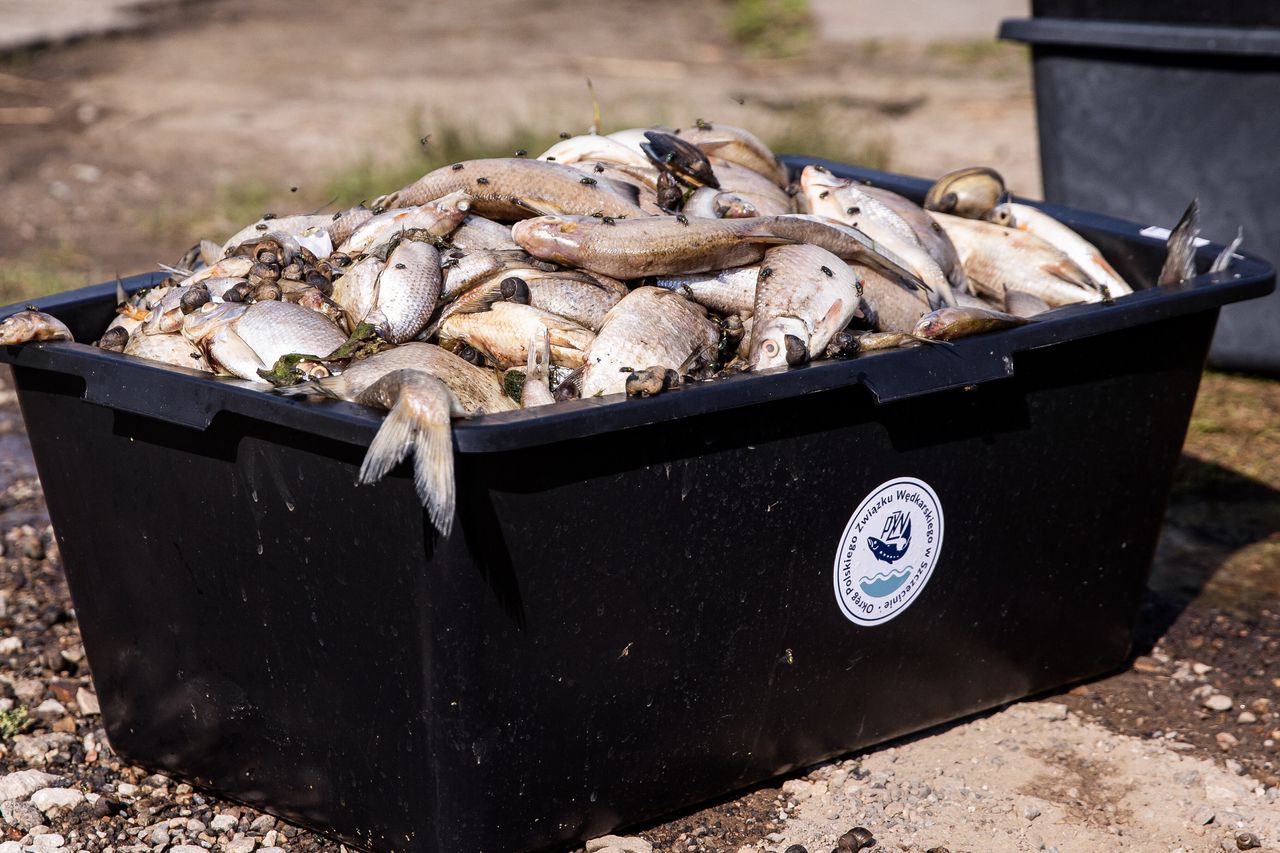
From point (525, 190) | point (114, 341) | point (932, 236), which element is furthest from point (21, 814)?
point (932, 236)

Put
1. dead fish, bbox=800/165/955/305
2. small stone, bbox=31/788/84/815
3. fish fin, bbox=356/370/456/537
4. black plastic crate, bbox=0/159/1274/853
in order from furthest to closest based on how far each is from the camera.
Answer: dead fish, bbox=800/165/955/305
small stone, bbox=31/788/84/815
black plastic crate, bbox=0/159/1274/853
fish fin, bbox=356/370/456/537

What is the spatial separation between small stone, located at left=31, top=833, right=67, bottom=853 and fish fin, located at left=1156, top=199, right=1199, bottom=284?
2345 mm

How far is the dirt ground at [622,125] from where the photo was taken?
280 centimetres

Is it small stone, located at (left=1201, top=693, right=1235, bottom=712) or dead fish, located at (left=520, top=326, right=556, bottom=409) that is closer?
dead fish, located at (left=520, top=326, right=556, bottom=409)

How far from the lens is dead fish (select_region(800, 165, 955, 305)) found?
9.80 ft

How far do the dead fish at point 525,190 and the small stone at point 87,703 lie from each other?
4.10ft

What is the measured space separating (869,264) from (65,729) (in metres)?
1.87

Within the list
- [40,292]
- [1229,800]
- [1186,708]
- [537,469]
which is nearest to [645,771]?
[537,469]

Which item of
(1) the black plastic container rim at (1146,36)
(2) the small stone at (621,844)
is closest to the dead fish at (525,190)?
(2) the small stone at (621,844)

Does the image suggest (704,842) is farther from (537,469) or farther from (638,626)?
(537,469)

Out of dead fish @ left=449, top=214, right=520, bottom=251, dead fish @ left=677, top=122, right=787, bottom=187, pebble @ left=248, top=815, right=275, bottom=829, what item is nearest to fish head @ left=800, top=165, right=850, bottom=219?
dead fish @ left=677, top=122, right=787, bottom=187

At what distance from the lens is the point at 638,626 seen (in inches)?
94.7

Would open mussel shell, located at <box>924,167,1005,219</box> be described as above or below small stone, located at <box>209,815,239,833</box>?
above

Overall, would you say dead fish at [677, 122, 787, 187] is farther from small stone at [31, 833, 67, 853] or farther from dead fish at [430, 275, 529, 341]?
small stone at [31, 833, 67, 853]
